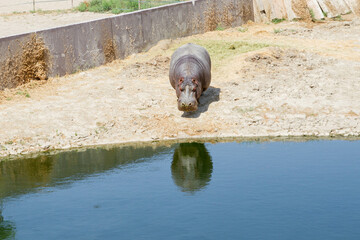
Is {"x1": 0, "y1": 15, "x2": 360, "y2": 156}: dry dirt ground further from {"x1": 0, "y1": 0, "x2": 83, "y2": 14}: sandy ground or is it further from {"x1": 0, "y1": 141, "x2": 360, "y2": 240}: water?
{"x1": 0, "y1": 0, "x2": 83, "y2": 14}: sandy ground

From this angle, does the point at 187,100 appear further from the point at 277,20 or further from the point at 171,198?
the point at 277,20

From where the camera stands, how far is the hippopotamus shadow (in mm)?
17625

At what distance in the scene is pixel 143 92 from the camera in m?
19.0

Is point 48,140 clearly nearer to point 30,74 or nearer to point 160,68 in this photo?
point 30,74

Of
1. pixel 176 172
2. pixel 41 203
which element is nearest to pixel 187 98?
pixel 176 172

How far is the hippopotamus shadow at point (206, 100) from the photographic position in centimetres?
1762

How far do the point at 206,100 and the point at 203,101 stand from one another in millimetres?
97

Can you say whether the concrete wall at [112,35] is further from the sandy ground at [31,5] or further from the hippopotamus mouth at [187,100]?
the sandy ground at [31,5]

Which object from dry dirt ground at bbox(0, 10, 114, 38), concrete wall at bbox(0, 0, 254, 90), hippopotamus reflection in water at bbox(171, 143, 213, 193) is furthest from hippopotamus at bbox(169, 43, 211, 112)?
dry dirt ground at bbox(0, 10, 114, 38)

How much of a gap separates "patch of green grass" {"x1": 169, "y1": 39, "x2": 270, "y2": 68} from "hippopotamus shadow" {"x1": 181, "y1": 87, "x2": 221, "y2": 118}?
7.25ft

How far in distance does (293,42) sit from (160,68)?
5922mm

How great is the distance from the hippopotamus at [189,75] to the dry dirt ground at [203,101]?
1.84 feet

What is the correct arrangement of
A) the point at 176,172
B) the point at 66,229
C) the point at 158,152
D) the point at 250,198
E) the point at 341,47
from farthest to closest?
the point at 341,47
the point at 158,152
the point at 176,172
the point at 250,198
the point at 66,229

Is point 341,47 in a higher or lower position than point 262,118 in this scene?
higher
